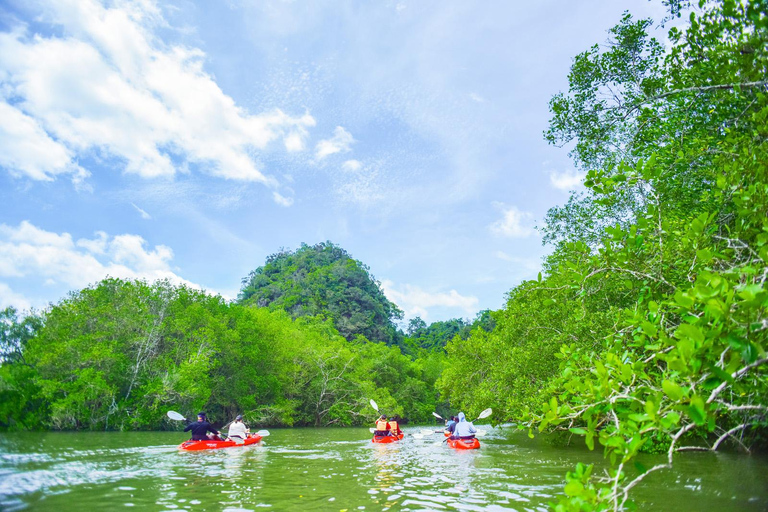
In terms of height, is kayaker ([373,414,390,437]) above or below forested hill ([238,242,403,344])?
below

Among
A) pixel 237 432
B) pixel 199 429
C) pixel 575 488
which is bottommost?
pixel 237 432

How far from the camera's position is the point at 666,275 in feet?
21.4

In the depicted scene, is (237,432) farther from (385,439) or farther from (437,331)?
(437,331)

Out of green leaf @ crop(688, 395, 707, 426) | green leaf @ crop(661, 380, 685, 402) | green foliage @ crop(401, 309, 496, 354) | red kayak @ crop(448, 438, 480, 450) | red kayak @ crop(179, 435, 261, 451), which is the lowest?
red kayak @ crop(448, 438, 480, 450)

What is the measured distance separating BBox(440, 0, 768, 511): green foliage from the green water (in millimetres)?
827

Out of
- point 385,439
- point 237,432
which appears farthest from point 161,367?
point 385,439

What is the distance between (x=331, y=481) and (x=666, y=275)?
6.73 m

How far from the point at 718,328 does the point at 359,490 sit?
7162 millimetres

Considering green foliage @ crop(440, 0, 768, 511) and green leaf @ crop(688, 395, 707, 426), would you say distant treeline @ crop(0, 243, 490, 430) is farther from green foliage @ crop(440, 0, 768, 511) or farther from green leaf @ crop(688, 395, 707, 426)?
green leaf @ crop(688, 395, 707, 426)

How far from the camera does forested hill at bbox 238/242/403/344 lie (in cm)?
7175

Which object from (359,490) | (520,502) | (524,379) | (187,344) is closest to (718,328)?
(520,502)

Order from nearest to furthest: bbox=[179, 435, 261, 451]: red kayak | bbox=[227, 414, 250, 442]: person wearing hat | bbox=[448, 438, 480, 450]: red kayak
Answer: bbox=[179, 435, 261, 451]: red kayak
bbox=[448, 438, 480, 450]: red kayak
bbox=[227, 414, 250, 442]: person wearing hat

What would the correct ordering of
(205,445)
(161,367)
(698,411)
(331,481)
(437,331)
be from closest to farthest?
(698,411) → (331,481) → (205,445) → (161,367) → (437,331)

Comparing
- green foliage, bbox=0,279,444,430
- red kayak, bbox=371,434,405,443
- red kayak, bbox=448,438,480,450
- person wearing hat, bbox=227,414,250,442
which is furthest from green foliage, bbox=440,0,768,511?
green foliage, bbox=0,279,444,430
